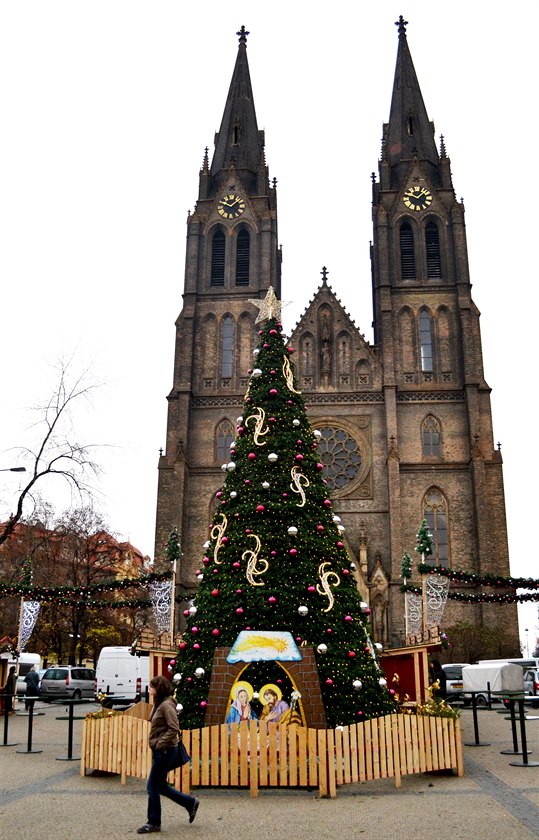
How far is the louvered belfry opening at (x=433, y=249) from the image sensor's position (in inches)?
1727

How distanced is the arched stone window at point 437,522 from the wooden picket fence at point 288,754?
2849 centimetres

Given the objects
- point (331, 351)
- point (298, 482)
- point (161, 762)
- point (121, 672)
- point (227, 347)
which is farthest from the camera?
point (227, 347)

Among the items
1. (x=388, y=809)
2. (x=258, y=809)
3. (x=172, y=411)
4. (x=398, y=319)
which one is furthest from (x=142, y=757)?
(x=398, y=319)

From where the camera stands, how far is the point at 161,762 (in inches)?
308

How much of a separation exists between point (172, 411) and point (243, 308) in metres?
7.18

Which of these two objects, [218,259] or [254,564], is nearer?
[254,564]

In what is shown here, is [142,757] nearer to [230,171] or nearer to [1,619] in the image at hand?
[1,619]

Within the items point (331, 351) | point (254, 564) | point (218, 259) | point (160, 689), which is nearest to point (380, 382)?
point (331, 351)

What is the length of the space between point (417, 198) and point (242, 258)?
10.7 meters

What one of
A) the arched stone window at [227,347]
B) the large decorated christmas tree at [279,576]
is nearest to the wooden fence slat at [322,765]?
the large decorated christmas tree at [279,576]

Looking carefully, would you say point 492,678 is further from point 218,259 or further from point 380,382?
point 218,259

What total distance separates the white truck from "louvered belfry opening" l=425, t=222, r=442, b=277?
79.2 feet

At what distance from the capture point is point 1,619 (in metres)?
42.5

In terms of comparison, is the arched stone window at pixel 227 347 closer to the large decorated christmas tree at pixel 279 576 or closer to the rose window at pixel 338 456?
the rose window at pixel 338 456
